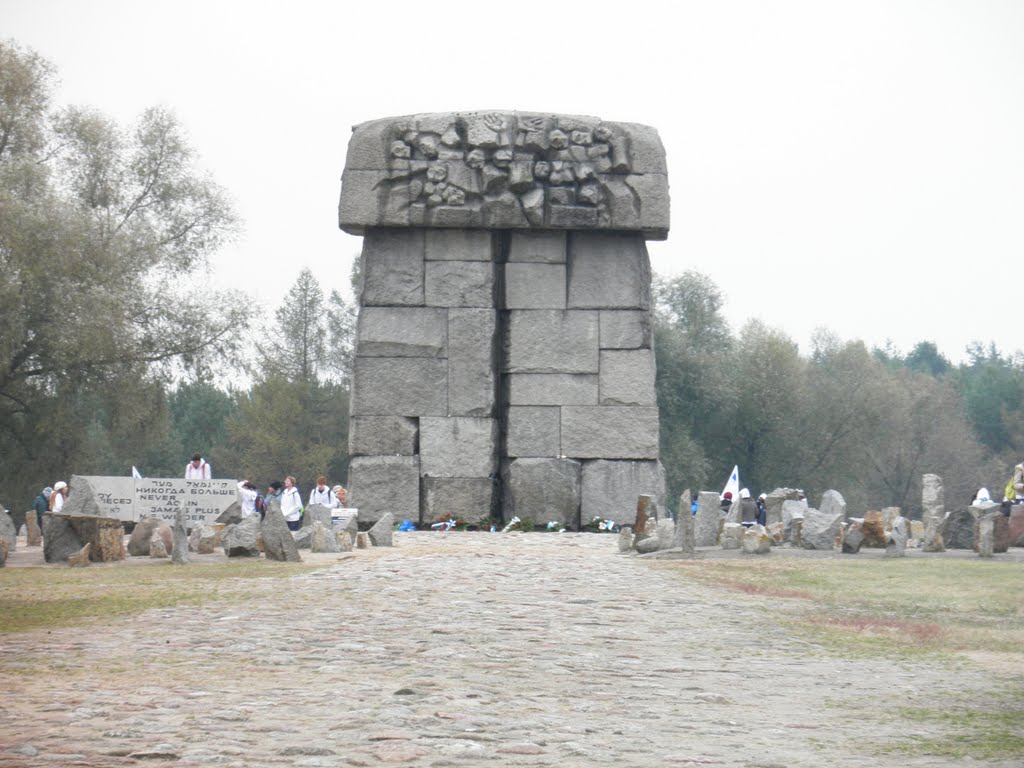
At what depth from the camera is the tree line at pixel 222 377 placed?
32.6 metres

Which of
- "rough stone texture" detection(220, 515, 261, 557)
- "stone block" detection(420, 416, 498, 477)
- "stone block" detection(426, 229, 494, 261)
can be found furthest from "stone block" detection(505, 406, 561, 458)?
"rough stone texture" detection(220, 515, 261, 557)

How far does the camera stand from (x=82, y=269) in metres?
32.7

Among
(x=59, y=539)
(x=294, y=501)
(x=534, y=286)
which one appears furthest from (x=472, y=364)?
(x=59, y=539)

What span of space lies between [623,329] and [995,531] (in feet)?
21.5

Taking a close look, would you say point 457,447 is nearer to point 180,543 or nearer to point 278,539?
point 278,539

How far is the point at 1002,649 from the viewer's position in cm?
864

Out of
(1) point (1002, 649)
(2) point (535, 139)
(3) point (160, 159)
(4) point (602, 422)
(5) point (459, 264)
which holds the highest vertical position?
(3) point (160, 159)

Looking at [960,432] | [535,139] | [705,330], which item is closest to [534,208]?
[535,139]

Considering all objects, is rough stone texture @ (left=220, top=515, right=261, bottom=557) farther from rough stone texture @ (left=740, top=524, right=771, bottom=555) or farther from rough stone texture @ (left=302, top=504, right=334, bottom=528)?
rough stone texture @ (left=740, top=524, right=771, bottom=555)

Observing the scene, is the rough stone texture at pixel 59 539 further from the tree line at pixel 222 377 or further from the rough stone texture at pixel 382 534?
the tree line at pixel 222 377

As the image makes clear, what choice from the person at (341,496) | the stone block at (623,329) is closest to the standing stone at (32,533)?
the person at (341,496)

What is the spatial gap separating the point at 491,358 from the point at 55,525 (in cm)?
782

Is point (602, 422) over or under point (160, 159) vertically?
under

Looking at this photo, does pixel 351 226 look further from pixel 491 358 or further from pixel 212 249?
pixel 212 249
